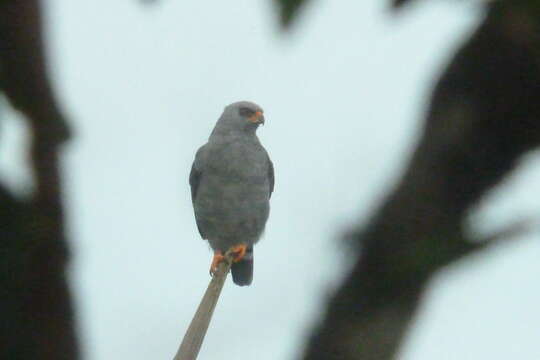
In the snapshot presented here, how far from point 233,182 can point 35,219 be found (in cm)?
736

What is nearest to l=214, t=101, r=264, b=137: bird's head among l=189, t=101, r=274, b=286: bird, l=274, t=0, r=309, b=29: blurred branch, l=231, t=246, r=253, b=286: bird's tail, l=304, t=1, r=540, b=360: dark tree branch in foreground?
l=189, t=101, r=274, b=286: bird

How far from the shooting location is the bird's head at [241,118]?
8.64m

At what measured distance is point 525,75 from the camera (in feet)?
3.02

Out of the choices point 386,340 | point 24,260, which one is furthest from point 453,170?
point 24,260

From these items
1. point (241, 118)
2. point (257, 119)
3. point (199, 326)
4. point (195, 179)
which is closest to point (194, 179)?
point (195, 179)

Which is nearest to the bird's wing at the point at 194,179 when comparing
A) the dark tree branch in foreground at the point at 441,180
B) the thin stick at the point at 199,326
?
the thin stick at the point at 199,326

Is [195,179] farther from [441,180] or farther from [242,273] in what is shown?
[441,180]

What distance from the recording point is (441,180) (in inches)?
36.7

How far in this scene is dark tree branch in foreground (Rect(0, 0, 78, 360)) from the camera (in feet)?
3.28

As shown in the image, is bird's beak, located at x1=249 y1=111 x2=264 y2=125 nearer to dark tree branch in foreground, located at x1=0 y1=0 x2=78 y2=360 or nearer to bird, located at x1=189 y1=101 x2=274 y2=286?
bird, located at x1=189 y1=101 x2=274 y2=286

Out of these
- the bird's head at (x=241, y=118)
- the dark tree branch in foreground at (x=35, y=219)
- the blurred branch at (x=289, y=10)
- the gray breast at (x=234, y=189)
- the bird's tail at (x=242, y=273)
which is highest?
the bird's head at (x=241, y=118)

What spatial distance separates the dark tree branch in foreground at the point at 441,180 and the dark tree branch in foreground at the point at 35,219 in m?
0.32

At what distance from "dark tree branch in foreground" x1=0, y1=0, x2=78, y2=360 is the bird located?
23.4ft

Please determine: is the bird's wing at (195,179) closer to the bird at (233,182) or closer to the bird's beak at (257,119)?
the bird at (233,182)
